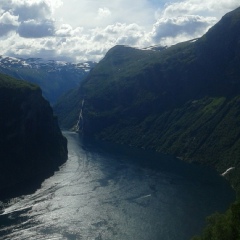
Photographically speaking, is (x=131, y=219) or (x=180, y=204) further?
(x=180, y=204)

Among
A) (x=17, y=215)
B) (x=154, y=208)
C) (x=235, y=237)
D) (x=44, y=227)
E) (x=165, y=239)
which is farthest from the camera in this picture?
(x=154, y=208)

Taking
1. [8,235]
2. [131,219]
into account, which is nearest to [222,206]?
[131,219]

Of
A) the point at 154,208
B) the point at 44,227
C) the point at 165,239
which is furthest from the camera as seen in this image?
the point at 154,208

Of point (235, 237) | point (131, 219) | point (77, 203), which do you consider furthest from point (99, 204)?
point (235, 237)

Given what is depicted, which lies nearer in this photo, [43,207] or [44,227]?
[44,227]

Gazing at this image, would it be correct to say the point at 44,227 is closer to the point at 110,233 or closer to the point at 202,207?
the point at 110,233

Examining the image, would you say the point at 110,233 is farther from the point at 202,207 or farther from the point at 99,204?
the point at 202,207

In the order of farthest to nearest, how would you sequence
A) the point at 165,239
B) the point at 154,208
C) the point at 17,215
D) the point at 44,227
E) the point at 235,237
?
1. the point at 154,208
2. the point at 17,215
3. the point at 44,227
4. the point at 165,239
5. the point at 235,237

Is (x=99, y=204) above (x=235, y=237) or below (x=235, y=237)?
below

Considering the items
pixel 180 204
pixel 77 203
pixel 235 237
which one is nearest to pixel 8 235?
pixel 77 203
